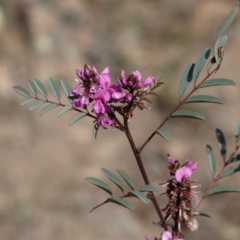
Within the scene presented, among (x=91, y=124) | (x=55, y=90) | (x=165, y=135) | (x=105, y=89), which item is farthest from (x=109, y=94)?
(x=91, y=124)

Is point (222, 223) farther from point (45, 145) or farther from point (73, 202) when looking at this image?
point (45, 145)

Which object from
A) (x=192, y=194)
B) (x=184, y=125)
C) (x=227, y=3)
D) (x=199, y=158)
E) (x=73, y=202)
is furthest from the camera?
(x=227, y=3)

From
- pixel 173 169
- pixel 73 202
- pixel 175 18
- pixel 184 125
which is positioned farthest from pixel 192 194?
pixel 175 18

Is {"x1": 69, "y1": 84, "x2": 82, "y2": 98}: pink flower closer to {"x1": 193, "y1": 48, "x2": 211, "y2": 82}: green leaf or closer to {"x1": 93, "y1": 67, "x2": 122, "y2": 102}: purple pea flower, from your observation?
{"x1": 93, "y1": 67, "x2": 122, "y2": 102}: purple pea flower

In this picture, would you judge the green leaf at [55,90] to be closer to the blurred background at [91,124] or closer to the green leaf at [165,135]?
the green leaf at [165,135]

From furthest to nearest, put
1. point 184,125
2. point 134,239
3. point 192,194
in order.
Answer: point 184,125, point 134,239, point 192,194

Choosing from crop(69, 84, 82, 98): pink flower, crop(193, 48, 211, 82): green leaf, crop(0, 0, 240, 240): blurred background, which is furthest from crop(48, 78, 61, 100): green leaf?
crop(0, 0, 240, 240): blurred background

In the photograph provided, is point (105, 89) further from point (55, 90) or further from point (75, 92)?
point (55, 90)
